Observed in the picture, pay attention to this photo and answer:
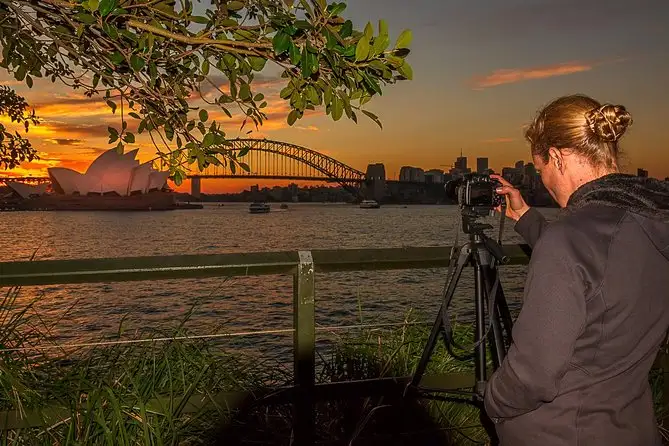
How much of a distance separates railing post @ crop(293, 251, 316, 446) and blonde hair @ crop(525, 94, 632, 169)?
119 centimetres

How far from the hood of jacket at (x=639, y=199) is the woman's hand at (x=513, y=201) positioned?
778mm

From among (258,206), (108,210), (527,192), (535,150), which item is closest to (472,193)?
(527,192)

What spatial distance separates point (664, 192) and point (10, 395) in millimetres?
2492

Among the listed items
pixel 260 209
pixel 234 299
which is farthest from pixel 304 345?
pixel 260 209

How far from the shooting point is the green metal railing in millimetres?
2367

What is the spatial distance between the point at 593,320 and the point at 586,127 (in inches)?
19.7

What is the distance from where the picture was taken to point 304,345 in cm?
Answer: 263

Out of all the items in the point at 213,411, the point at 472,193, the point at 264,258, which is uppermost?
the point at 472,193

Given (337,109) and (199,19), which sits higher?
(199,19)

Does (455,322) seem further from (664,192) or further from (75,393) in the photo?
(664,192)

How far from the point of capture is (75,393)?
2.71m

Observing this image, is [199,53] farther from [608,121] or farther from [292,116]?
[608,121]

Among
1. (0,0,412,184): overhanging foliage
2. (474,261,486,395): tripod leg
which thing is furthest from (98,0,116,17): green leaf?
(474,261,486,395): tripod leg

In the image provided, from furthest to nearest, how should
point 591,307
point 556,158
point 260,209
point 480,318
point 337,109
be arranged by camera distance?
point 260,209
point 480,318
point 337,109
point 556,158
point 591,307
